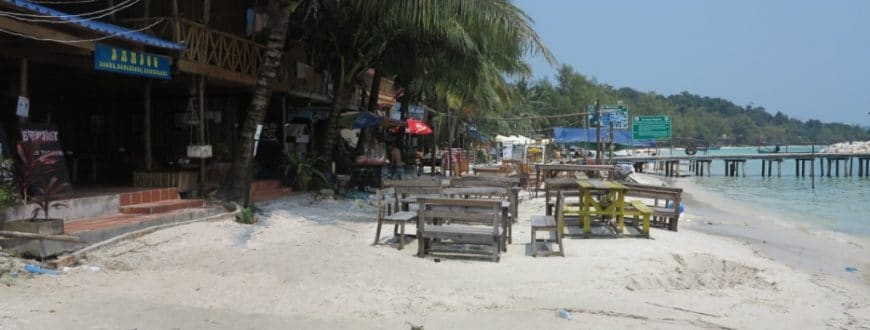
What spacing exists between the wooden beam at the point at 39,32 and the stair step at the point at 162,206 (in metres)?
2.36

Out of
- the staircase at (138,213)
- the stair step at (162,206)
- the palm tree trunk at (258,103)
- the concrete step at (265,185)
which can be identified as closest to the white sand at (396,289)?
the staircase at (138,213)

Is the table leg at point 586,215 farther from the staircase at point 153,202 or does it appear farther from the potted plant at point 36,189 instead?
the potted plant at point 36,189

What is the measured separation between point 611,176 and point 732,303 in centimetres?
1118

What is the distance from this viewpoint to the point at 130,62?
31.4ft

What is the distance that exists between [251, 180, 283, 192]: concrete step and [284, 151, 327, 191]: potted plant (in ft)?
1.22

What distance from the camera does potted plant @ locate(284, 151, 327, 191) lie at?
14.8m

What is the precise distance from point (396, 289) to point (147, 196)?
558cm

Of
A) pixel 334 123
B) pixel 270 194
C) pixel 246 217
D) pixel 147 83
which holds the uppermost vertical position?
pixel 147 83

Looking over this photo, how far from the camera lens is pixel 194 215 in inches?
389

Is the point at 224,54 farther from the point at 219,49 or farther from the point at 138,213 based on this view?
the point at 138,213

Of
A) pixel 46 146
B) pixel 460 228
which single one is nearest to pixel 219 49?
pixel 46 146

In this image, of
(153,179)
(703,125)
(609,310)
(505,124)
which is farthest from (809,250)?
(703,125)

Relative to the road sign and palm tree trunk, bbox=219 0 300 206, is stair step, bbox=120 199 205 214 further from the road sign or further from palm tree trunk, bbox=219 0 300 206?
the road sign

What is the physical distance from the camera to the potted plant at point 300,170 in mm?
14758
